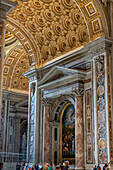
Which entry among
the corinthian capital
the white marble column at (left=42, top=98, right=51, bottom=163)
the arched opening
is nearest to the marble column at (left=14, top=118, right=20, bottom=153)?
the white marble column at (left=42, top=98, right=51, bottom=163)

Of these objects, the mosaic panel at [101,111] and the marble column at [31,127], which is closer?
the mosaic panel at [101,111]

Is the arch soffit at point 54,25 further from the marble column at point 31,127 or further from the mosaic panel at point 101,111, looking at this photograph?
the marble column at point 31,127

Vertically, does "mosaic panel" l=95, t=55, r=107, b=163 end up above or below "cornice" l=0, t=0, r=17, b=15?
below

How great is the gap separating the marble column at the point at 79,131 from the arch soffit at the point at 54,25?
3.17m

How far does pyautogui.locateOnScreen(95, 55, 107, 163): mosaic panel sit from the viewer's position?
12.9 metres

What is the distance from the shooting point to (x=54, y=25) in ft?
57.3

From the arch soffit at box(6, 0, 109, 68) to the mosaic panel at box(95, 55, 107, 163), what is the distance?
5.65 feet

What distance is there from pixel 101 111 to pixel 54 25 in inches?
270

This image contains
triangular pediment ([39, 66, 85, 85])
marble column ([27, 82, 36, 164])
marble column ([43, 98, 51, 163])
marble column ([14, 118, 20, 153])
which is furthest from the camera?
marble column ([14, 118, 20, 153])

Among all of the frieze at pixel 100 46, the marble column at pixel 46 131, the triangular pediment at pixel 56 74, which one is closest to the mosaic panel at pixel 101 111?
the frieze at pixel 100 46

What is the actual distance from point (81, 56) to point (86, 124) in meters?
3.82

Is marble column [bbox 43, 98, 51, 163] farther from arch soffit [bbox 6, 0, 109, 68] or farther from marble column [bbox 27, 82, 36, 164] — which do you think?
arch soffit [bbox 6, 0, 109, 68]

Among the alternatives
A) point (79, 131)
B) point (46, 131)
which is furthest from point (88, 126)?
point (46, 131)

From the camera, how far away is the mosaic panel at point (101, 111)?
1294cm
